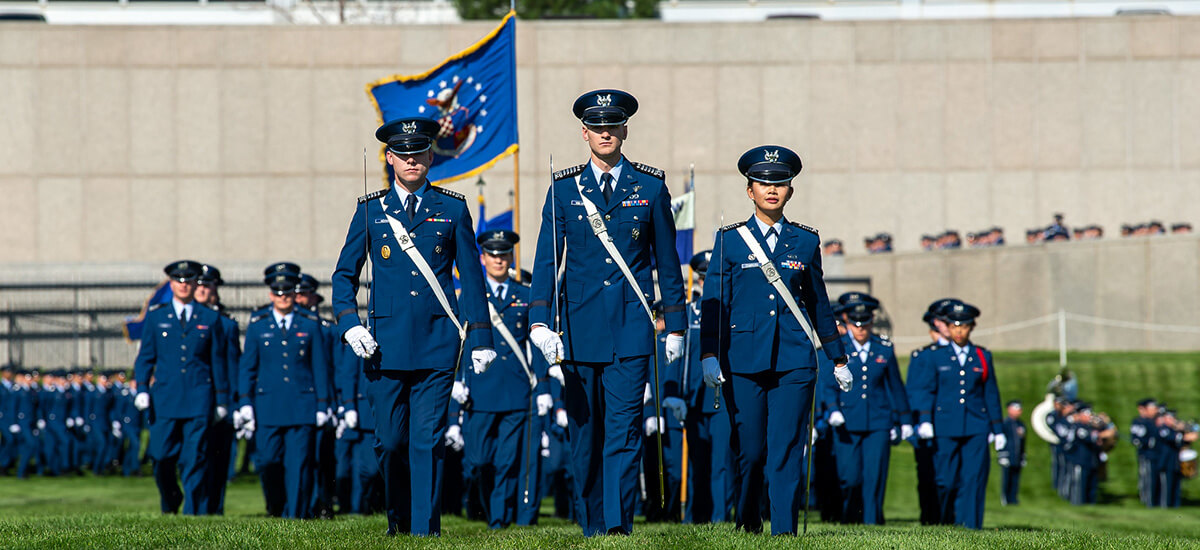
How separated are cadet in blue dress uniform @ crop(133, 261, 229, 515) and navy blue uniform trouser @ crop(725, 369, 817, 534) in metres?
6.09

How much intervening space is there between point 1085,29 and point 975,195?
5582mm

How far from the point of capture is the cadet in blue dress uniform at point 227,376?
13.1 metres

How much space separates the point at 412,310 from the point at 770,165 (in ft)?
7.24

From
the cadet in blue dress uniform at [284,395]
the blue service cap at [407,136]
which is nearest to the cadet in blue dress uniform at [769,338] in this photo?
the blue service cap at [407,136]

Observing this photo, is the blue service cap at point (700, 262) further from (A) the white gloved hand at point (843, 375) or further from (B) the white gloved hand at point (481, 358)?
(B) the white gloved hand at point (481, 358)

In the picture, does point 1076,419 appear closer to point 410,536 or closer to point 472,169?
point 472,169

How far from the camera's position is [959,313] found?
1330 cm

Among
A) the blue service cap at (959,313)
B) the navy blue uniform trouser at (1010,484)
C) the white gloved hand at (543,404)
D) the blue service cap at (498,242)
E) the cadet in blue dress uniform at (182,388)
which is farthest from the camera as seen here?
the navy blue uniform trouser at (1010,484)

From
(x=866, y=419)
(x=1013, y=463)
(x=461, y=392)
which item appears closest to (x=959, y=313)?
(x=866, y=419)

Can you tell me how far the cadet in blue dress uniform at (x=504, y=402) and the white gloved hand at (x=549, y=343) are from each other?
4064mm

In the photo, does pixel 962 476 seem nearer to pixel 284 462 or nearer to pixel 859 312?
pixel 859 312

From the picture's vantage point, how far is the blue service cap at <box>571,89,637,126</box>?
7957mm

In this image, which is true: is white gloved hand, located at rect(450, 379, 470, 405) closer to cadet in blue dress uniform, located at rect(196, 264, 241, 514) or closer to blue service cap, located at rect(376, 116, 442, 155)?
cadet in blue dress uniform, located at rect(196, 264, 241, 514)

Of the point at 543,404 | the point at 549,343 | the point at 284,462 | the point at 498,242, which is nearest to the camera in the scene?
the point at 549,343
